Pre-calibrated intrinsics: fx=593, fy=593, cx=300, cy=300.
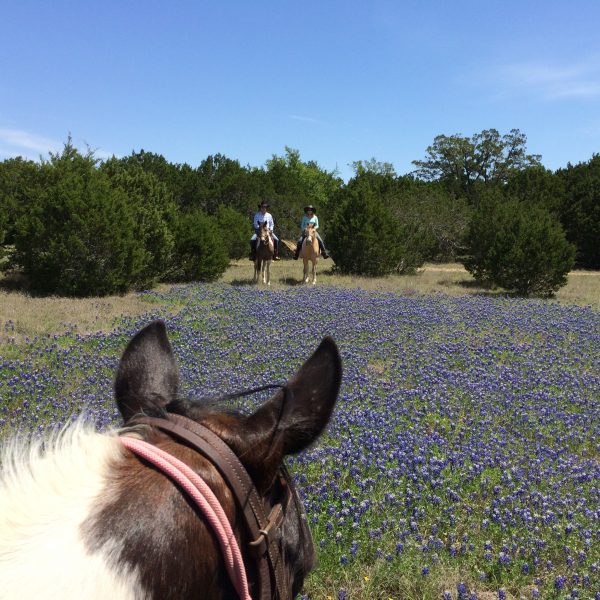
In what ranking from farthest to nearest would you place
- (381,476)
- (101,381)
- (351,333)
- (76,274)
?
(76,274), (351,333), (101,381), (381,476)

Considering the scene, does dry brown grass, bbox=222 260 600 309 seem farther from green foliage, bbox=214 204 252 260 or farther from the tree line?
green foliage, bbox=214 204 252 260

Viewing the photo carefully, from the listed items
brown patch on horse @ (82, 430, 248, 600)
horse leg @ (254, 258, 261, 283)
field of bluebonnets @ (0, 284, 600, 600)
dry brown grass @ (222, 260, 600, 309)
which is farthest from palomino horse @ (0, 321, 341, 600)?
horse leg @ (254, 258, 261, 283)

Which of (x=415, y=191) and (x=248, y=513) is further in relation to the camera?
(x=415, y=191)

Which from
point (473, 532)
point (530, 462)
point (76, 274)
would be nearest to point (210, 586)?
point (473, 532)

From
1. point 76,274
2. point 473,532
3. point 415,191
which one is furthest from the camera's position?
point 415,191

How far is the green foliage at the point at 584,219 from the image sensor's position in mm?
30281

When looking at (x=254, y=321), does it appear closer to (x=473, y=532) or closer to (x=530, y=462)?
(x=530, y=462)

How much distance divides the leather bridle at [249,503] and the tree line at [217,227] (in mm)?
14496

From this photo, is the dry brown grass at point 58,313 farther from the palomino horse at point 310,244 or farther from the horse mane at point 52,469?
the horse mane at point 52,469

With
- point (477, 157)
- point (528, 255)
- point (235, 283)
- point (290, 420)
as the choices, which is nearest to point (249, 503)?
point (290, 420)

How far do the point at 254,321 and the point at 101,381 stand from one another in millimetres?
4718

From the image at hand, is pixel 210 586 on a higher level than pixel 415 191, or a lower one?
lower

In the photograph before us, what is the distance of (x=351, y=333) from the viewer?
10.5 metres

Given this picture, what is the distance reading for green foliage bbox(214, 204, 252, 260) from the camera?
27.3m
